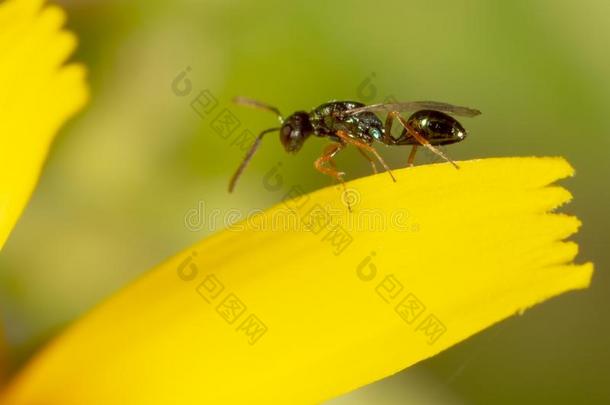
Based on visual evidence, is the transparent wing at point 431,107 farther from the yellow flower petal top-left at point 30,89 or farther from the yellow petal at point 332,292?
the yellow flower petal top-left at point 30,89

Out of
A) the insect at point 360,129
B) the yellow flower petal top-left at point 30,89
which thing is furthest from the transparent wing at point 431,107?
the yellow flower petal top-left at point 30,89

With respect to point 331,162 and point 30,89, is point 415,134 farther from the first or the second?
point 30,89

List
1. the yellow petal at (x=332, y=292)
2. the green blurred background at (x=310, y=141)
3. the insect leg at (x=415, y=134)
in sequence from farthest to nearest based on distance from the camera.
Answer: the green blurred background at (x=310, y=141) < the insect leg at (x=415, y=134) < the yellow petal at (x=332, y=292)

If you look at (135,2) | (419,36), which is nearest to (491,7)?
(419,36)

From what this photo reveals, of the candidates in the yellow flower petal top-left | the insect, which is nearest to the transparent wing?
the insect

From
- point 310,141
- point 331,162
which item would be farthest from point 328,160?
point 310,141

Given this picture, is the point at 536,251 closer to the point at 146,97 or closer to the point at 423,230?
the point at 423,230

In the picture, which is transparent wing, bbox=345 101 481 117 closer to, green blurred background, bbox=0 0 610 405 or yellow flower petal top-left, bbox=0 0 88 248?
green blurred background, bbox=0 0 610 405
